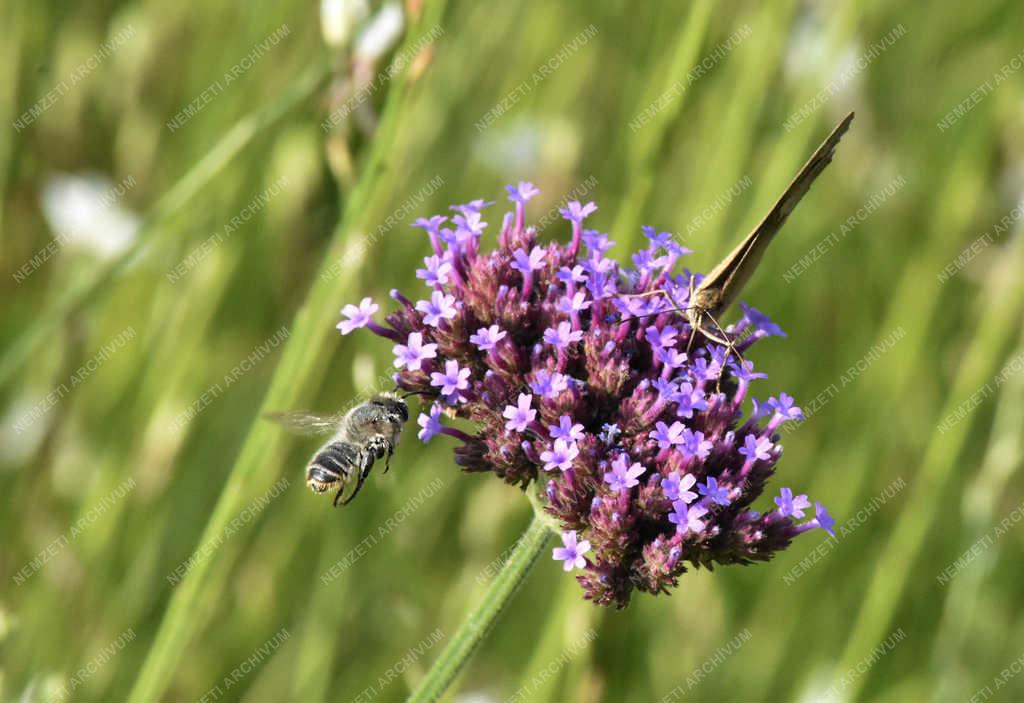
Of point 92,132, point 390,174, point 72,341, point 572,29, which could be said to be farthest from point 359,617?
point 572,29

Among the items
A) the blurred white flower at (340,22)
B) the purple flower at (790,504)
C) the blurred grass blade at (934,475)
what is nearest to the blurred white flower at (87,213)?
the blurred white flower at (340,22)

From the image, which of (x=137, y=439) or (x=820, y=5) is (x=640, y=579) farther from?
(x=820, y=5)

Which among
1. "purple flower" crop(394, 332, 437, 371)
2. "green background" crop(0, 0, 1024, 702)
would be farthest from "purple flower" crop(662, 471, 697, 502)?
"green background" crop(0, 0, 1024, 702)

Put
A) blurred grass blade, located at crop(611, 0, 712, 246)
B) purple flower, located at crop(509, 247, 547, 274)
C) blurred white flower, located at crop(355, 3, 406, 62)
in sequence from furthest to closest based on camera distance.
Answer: blurred grass blade, located at crop(611, 0, 712, 246), blurred white flower, located at crop(355, 3, 406, 62), purple flower, located at crop(509, 247, 547, 274)

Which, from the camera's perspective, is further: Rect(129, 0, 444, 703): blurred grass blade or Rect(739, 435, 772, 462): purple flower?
Answer: Rect(129, 0, 444, 703): blurred grass blade

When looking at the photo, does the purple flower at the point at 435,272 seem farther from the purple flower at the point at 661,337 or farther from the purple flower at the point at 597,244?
the purple flower at the point at 661,337

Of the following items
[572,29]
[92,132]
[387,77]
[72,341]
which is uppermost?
[92,132]

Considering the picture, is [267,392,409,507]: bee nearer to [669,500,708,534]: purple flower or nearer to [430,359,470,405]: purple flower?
[430,359,470,405]: purple flower
